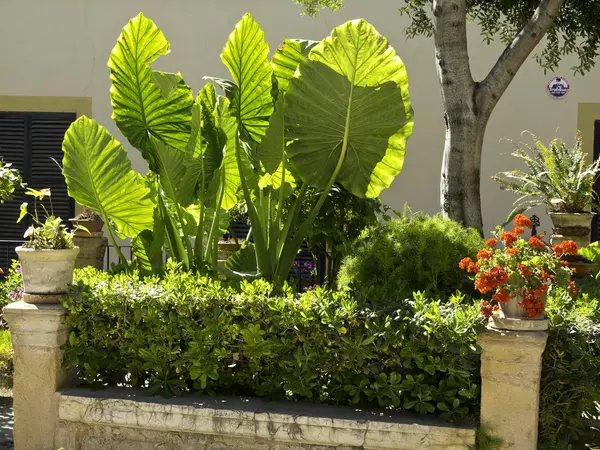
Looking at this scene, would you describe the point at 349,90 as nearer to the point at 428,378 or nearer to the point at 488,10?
the point at 428,378

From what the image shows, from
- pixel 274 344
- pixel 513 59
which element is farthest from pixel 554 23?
pixel 274 344

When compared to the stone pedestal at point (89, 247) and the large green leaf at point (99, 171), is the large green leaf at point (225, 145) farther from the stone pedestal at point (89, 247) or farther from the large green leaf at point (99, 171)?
the stone pedestal at point (89, 247)

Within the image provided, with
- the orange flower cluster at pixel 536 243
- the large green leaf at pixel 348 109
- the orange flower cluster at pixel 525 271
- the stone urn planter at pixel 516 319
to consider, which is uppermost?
the large green leaf at pixel 348 109

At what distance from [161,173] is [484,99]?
2290mm

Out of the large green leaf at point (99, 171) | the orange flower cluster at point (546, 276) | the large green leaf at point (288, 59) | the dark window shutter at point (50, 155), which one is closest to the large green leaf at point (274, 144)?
the large green leaf at point (288, 59)

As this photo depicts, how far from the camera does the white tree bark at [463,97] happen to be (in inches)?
244

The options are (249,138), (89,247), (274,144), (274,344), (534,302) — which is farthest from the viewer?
(89,247)

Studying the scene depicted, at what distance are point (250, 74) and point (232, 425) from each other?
93.4 inches

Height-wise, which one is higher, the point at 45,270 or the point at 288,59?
the point at 288,59

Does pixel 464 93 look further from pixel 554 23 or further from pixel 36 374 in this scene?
pixel 36 374

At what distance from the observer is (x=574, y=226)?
6848mm

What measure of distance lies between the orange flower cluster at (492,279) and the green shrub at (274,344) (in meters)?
0.17

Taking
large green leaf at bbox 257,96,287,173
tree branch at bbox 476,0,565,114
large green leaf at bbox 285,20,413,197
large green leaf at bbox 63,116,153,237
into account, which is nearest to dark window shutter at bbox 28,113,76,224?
large green leaf at bbox 63,116,153,237

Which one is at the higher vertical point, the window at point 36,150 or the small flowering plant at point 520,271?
the window at point 36,150
